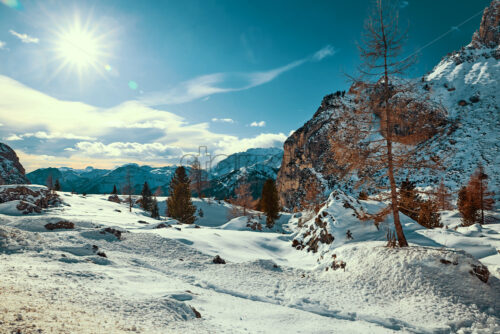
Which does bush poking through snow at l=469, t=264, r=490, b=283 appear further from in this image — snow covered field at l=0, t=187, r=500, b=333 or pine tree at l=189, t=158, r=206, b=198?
pine tree at l=189, t=158, r=206, b=198

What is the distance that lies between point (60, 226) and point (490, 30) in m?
193

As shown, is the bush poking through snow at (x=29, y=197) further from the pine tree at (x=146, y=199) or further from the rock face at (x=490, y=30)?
the rock face at (x=490, y=30)

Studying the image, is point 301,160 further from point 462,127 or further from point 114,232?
point 114,232

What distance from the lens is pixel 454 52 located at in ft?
429

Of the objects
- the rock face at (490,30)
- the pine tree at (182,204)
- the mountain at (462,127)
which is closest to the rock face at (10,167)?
the pine tree at (182,204)

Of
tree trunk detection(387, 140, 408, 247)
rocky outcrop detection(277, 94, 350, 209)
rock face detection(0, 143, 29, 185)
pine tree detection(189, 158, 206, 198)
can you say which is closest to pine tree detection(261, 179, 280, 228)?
pine tree detection(189, 158, 206, 198)

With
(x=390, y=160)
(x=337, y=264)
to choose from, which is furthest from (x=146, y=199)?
(x=390, y=160)

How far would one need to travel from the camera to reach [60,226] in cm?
1260

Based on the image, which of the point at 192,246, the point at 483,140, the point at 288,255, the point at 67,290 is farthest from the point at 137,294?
the point at 483,140

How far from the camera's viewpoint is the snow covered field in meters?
4.14

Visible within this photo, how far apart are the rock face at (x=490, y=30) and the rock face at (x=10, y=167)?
728ft

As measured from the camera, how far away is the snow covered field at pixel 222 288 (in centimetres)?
414

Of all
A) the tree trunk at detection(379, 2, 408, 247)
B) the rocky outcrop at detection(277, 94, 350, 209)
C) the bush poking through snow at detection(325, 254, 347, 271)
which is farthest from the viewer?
the rocky outcrop at detection(277, 94, 350, 209)

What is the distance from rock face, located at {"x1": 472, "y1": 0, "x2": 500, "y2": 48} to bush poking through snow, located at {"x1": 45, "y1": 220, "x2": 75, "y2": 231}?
596 feet
